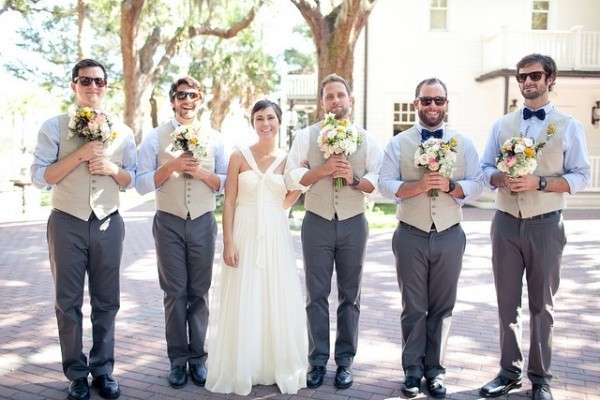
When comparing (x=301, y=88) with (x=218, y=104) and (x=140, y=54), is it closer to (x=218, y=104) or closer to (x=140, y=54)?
(x=140, y=54)

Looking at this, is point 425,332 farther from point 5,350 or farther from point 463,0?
point 463,0

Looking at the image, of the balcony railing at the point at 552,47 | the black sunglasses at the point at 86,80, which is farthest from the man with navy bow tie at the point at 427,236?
the balcony railing at the point at 552,47

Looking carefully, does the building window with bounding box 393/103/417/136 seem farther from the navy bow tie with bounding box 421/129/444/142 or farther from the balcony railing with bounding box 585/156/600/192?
→ the navy bow tie with bounding box 421/129/444/142

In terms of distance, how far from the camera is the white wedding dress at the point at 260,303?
464 centimetres

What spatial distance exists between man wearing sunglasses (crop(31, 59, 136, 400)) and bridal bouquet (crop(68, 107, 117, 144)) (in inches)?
1.9

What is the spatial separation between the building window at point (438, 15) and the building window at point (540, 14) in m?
3.06

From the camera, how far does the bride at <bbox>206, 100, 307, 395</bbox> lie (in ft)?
15.3

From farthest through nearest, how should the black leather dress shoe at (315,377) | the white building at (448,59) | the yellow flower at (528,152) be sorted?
1. the white building at (448,59)
2. the black leather dress shoe at (315,377)
3. the yellow flower at (528,152)

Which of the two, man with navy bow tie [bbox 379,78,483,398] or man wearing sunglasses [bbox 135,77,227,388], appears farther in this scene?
man wearing sunglasses [bbox 135,77,227,388]

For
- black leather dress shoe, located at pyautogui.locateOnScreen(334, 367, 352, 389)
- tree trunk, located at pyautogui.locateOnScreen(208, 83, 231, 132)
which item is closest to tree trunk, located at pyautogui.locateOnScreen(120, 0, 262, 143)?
tree trunk, located at pyautogui.locateOnScreen(208, 83, 231, 132)

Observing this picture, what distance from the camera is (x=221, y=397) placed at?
4.52m

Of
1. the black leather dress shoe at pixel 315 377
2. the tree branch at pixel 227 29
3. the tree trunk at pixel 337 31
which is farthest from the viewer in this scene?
the tree branch at pixel 227 29

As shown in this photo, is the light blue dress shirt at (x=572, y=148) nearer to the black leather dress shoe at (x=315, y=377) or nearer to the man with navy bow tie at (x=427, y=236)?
the man with navy bow tie at (x=427, y=236)

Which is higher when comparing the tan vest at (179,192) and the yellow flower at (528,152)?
the yellow flower at (528,152)
